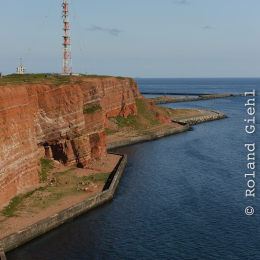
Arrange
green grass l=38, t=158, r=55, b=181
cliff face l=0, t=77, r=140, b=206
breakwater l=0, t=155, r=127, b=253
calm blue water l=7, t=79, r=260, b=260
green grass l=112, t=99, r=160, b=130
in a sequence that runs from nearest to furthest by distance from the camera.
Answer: breakwater l=0, t=155, r=127, b=253 → calm blue water l=7, t=79, r=260, b=260 → cliff face l=0, t=77, r=140, b=206 → green grass l=38, t=158, r=55, b=181 → green grass l=112, t=99, r=160, b=130

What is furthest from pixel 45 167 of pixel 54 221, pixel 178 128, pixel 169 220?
pixel 178 128

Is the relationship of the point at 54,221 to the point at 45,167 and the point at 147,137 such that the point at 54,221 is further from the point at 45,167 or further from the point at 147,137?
the point at 147,137

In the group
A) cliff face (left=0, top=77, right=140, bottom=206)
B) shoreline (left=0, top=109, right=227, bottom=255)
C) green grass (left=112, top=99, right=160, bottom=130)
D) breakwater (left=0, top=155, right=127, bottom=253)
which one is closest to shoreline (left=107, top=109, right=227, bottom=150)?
green grass (left=112, top=99, right=160, bottom=130)

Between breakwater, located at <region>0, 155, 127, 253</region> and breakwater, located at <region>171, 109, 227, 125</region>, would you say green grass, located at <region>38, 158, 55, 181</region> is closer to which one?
breakwater, located at <region>0, 155, 127, 253</region>

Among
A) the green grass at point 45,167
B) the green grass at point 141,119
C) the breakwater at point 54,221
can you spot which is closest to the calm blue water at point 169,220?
the breakwater at point 54,221

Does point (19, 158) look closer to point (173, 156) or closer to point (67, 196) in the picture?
point (67, 196)

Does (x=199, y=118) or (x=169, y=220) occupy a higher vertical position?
(x=199, y=118)
